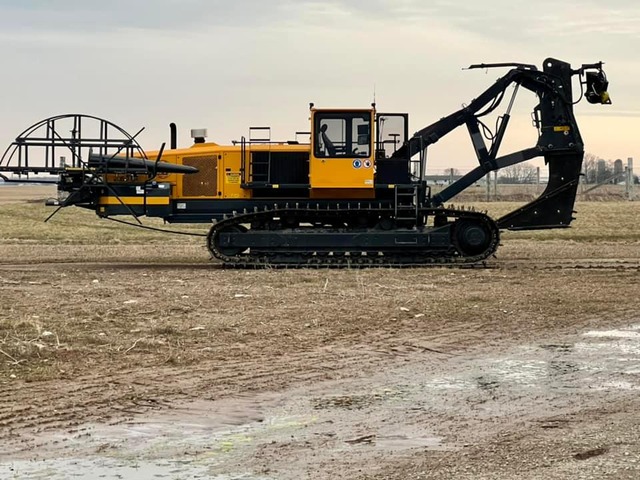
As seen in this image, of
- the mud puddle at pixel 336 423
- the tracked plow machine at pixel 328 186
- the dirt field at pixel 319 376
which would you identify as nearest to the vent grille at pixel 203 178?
the tracked plow machine at pixel 328 186

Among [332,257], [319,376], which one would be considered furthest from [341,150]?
[319,376]

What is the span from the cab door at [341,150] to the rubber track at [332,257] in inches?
24.4

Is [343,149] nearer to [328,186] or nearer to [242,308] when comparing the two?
[328,186]

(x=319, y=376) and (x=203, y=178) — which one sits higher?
(x=203, y=178)

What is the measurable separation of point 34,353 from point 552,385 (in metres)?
4.98

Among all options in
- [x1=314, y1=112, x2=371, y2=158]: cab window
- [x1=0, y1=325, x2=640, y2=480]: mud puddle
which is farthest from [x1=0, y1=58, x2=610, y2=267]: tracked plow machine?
[x1=0, y1=325, x2=640, y2=480]: mud puddle

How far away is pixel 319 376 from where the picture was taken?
895 cm

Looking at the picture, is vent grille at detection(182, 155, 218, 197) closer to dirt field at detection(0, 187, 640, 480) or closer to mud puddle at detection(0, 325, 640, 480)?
dirt field at detection(0, 187, 640, 480)

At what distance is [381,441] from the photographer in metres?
6.77

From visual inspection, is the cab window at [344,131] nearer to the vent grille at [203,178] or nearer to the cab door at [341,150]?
the cab door at [341,150]

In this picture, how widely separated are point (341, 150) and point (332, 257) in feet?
7.08

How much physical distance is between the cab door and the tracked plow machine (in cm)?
2

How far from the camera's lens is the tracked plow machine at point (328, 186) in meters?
19.2

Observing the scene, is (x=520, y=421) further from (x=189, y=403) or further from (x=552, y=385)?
(x=189, y=403)
